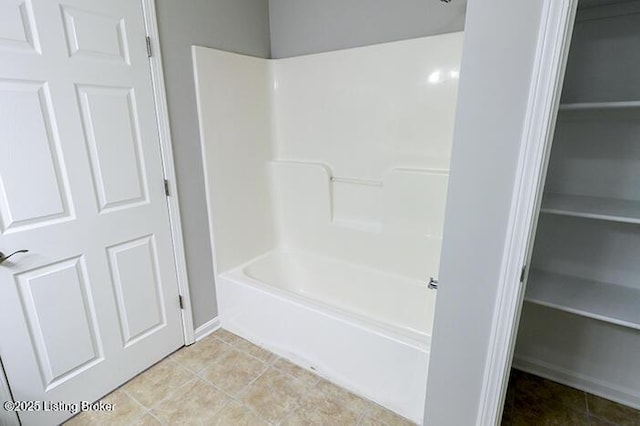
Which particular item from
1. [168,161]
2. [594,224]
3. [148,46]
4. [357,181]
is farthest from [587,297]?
[148,46]

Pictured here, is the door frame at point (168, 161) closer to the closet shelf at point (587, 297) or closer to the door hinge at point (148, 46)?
the door hinge at point (148, 46)

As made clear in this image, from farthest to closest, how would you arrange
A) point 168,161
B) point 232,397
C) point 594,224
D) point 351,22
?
point 351,22, point 168,161, point 232,397, point 594,224

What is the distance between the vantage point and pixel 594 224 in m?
1.62

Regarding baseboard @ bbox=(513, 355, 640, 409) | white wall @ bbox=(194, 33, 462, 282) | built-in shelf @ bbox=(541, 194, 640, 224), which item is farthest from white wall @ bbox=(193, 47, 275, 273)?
baseboard @ bbox=(513, 355, 640, 409)

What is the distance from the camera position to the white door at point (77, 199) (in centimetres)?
132

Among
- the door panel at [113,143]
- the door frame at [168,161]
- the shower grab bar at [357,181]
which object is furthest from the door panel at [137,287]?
the shower grab bar at [357,181]

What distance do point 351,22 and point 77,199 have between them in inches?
76.7

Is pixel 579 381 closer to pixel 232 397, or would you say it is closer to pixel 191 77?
pixel 232 397

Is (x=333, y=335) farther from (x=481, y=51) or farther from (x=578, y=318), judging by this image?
(x=481, y=51)

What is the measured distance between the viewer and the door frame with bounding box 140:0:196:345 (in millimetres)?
1700

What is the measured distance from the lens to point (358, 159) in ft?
7.34

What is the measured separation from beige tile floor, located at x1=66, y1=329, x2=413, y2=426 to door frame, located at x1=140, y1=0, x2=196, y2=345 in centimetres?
30

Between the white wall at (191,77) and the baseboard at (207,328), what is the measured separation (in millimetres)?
34

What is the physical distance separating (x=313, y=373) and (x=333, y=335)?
35 centimetres
